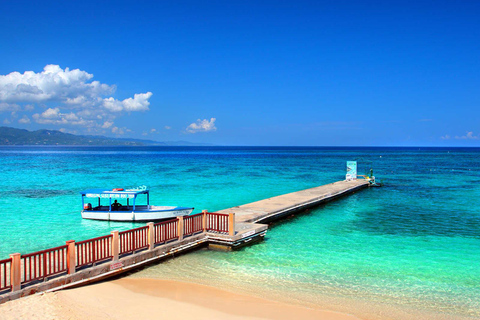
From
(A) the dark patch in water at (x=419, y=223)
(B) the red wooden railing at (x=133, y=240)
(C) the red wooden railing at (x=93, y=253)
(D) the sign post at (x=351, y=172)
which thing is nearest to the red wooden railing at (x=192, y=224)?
(B) the red wooden railing at (x=133, y=240)

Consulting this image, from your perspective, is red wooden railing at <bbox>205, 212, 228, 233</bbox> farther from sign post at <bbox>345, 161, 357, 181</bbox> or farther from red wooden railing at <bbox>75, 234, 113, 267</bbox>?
sign post at <bbox>345, 161, 357, 181</bbox>

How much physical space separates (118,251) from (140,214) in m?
9.63

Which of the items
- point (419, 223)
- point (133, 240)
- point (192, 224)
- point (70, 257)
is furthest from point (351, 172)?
point (70, 257)

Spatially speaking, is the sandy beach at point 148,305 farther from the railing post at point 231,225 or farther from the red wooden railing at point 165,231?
the railing post at point 231,225

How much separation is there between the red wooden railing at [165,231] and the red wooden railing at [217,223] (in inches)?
74.7

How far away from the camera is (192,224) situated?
15375mm

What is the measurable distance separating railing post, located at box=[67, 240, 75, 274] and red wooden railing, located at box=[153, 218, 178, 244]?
337cm

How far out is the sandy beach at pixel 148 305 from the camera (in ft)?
28.9

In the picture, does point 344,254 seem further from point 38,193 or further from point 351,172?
point 351,172

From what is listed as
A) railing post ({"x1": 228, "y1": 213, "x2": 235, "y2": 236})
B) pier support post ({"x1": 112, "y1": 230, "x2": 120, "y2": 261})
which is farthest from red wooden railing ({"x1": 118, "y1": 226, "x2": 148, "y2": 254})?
railing post ({"x1": 228, "y1": 213, "x2": 235, "y2": 236})

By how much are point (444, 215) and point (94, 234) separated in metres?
21.5

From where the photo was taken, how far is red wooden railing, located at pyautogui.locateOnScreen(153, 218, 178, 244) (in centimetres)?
1366

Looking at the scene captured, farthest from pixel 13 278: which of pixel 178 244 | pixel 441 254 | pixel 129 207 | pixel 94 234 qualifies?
pixel 441 254

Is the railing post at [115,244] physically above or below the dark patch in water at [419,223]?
above
